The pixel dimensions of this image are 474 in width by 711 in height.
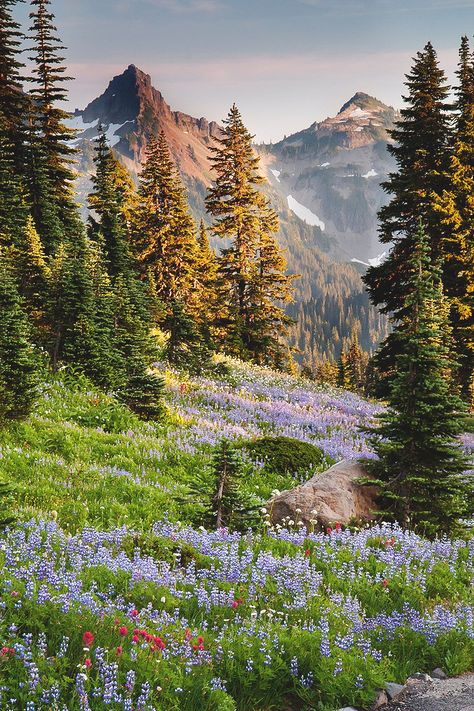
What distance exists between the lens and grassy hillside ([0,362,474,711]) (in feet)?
12.2

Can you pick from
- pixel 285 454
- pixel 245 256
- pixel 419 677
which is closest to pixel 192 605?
pixel 419 677

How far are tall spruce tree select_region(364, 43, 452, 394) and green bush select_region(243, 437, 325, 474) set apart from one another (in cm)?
1362

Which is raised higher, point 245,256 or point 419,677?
point 245,256

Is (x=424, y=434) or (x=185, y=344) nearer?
(x=424, y=434)

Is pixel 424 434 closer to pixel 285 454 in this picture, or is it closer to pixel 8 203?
pixel 285 454

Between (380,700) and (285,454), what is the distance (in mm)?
7990

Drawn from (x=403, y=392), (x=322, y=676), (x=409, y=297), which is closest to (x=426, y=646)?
(x=322, y=676)

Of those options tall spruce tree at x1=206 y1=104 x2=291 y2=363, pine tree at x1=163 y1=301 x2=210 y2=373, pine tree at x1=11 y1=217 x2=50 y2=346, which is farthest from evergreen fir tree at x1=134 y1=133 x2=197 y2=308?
pine tree at x1=11 y1=217 x2=50 y2=346

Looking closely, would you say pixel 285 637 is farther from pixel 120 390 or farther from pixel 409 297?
pixel 120 390

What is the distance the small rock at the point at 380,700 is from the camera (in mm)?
4305

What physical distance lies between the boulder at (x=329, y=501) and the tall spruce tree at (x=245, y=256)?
25057 mm

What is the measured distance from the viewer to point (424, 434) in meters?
8.61

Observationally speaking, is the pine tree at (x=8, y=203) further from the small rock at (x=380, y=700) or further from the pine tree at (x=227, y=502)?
the small rock at (x=380, y=700)

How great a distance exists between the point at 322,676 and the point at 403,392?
5.20 m
